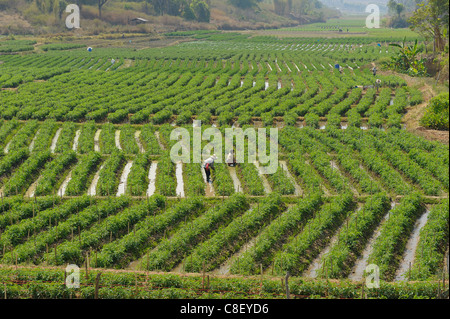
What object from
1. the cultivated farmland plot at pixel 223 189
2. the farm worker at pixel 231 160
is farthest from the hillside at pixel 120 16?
the farm worker at pixel 231 160

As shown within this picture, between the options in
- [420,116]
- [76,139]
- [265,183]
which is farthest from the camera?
[420,116]

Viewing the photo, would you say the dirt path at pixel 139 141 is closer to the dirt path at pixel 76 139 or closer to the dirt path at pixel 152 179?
the dirt path at pixel 152 179

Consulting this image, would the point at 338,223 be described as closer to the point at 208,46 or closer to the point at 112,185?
the point at 112,185

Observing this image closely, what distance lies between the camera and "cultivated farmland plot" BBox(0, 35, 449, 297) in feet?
46.8

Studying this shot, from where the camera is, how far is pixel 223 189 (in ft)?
61.5

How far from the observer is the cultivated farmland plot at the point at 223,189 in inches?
562

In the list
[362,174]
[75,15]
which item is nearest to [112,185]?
[362,174]

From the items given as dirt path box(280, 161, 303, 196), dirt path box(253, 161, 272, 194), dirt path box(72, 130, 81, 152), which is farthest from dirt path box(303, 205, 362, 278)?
dirt path box(72, 130, 81, 152)

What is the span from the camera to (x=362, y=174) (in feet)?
65.8

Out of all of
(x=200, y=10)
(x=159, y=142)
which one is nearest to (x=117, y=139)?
(x=159, y=142)

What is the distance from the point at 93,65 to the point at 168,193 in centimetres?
4133

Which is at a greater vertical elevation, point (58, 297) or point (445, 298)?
point (445, 298)

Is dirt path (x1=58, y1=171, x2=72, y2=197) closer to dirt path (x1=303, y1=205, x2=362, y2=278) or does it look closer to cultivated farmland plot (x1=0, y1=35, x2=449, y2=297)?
cultivated farmland plot (x1=0, y1=35, x2=449, y2=297)

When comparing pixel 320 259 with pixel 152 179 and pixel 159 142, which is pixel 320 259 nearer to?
pixel 152 179
